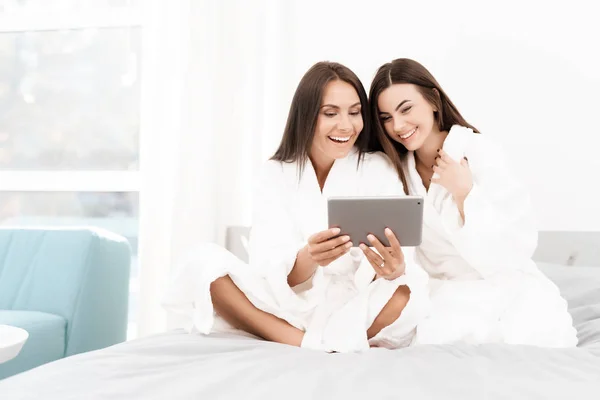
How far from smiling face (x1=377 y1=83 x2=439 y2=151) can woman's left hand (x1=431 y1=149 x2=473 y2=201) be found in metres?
0.12

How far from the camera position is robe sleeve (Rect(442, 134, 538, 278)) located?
1.61 m

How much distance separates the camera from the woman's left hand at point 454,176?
1680mm

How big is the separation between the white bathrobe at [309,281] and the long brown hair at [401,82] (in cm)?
7

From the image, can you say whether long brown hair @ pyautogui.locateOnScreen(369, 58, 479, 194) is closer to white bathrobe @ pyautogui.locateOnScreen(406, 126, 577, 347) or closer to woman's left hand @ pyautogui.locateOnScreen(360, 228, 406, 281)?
white bathrobe @ pyautogui.locateOnScreen(406, 126, 577, 347)

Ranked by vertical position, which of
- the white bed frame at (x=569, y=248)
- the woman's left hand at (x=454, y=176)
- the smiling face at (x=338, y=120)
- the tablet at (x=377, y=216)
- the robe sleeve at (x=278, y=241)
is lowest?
the white bed frame at (x=569, y=248)

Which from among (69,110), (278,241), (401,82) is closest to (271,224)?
(278,241)

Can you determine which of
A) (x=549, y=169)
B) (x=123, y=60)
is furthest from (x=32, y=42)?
(x=549, y=169)

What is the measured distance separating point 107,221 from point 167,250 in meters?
0.72

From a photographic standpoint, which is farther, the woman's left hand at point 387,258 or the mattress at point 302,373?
the woman's left hand at point 387,258

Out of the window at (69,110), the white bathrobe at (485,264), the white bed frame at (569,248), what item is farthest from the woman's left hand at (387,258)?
the window at (69,110)

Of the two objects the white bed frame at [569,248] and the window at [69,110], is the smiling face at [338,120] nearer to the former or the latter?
the white bed frame at [569,248]

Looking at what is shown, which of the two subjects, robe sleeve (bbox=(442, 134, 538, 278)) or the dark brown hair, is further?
the dark brown hair

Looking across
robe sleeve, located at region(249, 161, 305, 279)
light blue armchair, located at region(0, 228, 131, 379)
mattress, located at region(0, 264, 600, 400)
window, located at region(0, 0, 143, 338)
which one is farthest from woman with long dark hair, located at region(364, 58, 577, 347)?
window, located at region(0, 0, 143, 338)

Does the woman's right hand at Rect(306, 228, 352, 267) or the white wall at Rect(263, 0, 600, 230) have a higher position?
the white wall at Rect(263, 0, 600, 230)
